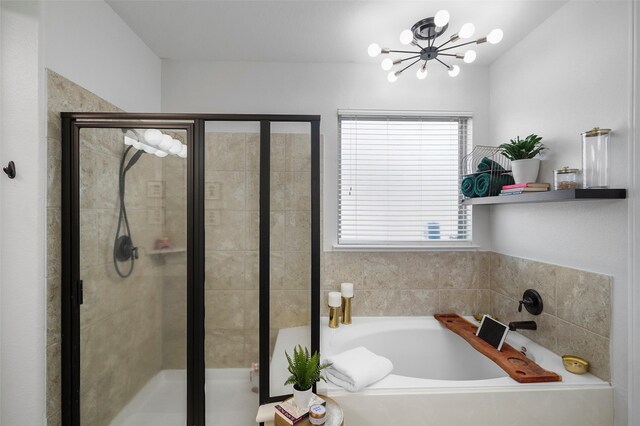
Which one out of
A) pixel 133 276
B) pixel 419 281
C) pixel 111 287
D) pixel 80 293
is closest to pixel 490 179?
pixel 419 281

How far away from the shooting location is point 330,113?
2.12m

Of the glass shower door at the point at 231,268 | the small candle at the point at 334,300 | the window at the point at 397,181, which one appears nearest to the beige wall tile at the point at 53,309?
the glass shower door at the point at 231,268

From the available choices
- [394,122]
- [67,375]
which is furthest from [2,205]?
[394,122]

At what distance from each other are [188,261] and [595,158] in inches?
79.6

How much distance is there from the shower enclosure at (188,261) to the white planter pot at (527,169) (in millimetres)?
1184

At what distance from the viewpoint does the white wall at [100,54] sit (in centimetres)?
126

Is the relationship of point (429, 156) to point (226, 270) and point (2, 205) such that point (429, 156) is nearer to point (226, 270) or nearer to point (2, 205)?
point (226, 270)

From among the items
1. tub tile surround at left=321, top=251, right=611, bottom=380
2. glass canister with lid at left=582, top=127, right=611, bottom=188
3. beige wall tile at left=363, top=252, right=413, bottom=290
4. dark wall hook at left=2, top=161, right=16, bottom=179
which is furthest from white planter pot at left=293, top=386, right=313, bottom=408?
glass canister with lid at left=582, top=127, right=611, bottom=188

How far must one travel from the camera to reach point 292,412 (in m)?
1.18

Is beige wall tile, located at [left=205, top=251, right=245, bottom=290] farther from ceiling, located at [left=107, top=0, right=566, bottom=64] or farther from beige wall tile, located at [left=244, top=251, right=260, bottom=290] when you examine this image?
ceiling, located at [left=107, top=0, right=566, bottom=64]

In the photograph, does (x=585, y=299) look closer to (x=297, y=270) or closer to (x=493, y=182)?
(x=493, y=182)

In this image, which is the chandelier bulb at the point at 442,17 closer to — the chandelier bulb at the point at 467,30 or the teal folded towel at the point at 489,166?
the chandelier bulb at the point at 467,30

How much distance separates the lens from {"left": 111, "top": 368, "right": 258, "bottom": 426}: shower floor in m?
1.36

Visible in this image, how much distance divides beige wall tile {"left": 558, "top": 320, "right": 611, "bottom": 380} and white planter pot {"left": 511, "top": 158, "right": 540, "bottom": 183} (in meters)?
0.82
